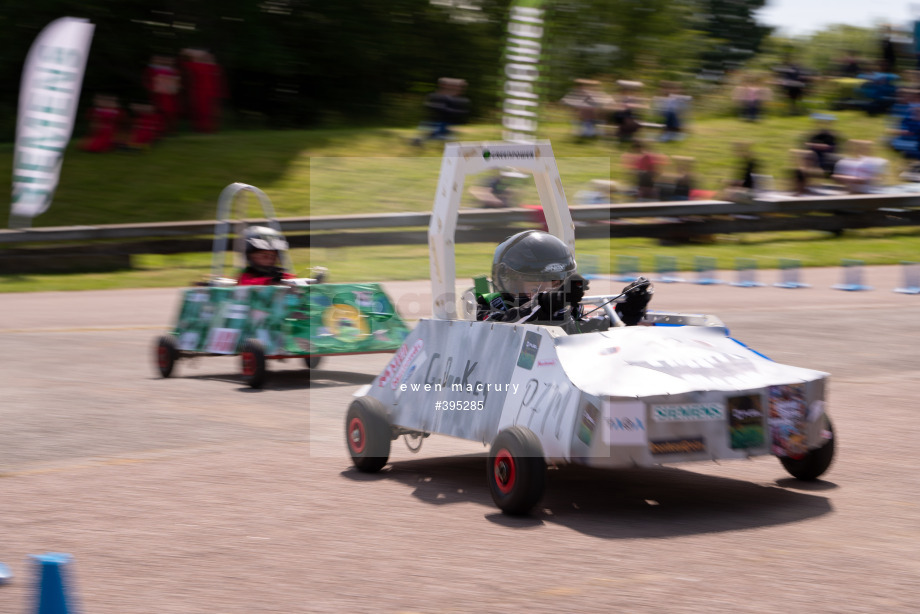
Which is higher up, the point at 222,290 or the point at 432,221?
the point at 432,221

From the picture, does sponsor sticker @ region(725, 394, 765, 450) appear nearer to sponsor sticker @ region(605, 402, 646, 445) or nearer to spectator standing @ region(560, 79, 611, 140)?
sponsor sticker @ region(605, 402, 646, 445)

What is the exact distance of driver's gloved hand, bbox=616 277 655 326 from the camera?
7434mm

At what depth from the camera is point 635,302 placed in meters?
7.52

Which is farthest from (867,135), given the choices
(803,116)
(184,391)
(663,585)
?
(663,585)

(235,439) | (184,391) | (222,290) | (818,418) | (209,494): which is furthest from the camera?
(222,290)

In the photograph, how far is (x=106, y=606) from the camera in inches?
207

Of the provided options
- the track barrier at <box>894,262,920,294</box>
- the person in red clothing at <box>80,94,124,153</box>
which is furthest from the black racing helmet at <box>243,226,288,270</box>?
the person in red clothing at <box>80,94,124,153</box>

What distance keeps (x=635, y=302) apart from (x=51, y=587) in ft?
14.6

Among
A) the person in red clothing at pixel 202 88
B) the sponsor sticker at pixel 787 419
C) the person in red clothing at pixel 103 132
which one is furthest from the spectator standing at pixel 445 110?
the sponsor sticker at pixel 787 419

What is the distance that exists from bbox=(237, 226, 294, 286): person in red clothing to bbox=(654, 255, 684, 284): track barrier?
8236 millimetres

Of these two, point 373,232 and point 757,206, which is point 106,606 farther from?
point 757,206

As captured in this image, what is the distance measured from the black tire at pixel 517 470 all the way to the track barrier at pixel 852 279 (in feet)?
43.2

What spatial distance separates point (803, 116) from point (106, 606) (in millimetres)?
27040

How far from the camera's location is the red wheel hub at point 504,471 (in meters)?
6.54
